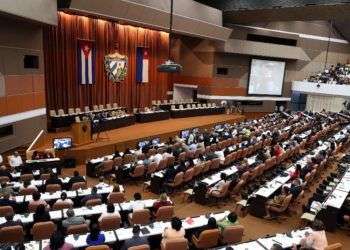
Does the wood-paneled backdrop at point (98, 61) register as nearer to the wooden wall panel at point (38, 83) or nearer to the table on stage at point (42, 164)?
the wooden wall panel at point (38, 83)

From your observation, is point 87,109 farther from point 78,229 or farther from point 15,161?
point 78,229

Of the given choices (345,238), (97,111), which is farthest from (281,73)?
(345,238)

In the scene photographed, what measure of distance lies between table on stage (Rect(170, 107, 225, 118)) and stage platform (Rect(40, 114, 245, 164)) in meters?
0.40

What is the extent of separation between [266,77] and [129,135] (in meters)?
16.9

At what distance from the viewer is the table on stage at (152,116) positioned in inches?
814

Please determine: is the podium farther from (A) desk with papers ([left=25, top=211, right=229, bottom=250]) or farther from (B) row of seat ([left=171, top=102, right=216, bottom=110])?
(B) row of seat ([left=171, top=102, right=216, bottom=110])

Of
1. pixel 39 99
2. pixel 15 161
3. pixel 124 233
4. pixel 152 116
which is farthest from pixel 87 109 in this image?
pixel 124 233

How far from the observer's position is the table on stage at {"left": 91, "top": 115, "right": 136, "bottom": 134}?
55.1 ft

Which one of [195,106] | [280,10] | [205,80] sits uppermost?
[280,10]

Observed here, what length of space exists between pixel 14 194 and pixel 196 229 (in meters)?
4.64

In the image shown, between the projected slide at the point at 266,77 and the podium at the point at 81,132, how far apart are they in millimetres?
17974

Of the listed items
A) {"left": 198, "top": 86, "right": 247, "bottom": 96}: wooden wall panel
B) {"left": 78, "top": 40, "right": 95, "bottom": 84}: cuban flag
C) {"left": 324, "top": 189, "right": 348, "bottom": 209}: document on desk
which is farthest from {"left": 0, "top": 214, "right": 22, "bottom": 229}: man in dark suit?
{"left": 198, "top": 86, "right": 247, "bottom": 96}: wooden wall panel

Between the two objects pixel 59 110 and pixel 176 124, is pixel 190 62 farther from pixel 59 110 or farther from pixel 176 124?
pixel 59 110

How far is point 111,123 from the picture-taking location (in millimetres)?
18281
